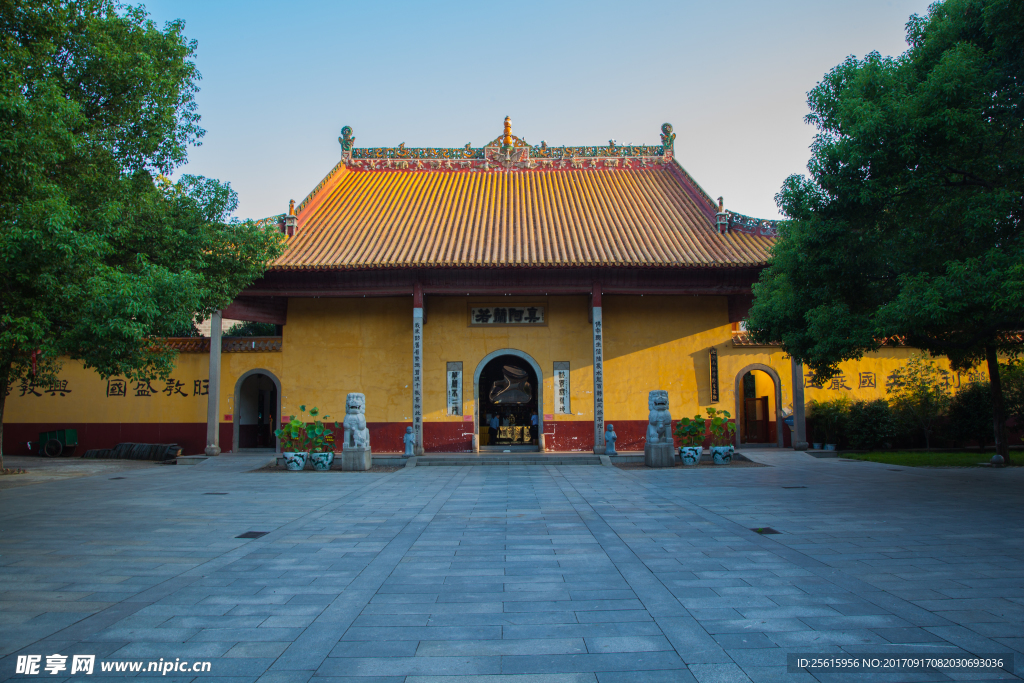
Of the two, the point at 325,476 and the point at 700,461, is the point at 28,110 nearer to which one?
the point at 325,476

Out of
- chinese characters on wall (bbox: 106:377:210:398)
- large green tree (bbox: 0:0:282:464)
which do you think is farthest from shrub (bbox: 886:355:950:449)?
chinese characters on wall (bbox: 106:377:210:398)

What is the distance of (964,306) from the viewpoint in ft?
19.1

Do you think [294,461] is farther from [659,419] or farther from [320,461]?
[659,419]

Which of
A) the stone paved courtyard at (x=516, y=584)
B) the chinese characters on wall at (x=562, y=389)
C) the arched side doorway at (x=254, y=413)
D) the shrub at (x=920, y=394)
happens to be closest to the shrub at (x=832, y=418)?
the shrub at (x=920, y=394)

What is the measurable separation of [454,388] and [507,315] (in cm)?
219

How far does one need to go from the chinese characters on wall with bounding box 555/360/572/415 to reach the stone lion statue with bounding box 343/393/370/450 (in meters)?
4.78

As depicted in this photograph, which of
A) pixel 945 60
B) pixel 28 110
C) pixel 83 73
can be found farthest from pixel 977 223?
pixel 83 73

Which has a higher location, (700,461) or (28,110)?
(28,110)

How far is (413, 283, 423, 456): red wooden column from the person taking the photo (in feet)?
45.0

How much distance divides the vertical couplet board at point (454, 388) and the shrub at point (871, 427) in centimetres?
912

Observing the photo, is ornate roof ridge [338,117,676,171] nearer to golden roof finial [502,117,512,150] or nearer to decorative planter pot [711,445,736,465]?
golden roof finial [502,117,512,150]

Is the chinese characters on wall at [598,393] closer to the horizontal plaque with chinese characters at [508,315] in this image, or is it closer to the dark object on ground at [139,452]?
the horizontal plaque with chinese characters at [508,315]

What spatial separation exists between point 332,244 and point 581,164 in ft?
25.7

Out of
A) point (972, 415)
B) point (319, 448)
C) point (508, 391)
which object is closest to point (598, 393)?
point (508, 391)
